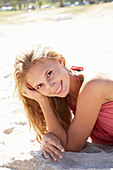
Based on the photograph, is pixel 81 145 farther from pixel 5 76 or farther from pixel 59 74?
pixel 5 76

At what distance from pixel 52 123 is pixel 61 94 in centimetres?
29

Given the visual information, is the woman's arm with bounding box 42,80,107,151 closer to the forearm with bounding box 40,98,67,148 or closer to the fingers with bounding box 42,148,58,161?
the forearm with bounding box 40,98,67,148

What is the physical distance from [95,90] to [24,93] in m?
0.63

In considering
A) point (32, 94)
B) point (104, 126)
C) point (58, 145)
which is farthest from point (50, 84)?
point (104, 126)

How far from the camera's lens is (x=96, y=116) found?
7.14 feet

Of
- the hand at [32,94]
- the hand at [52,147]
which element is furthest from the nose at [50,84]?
the hand at [52,147]

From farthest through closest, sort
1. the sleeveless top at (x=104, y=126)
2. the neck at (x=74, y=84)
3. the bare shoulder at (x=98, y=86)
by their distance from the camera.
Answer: the neck at (x=74, y=84) < the sleeveless top at (x=104, y=126) < the bare shoulder at (x=98, y=86)

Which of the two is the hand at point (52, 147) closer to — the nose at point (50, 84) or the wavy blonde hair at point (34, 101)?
the wavy blonde hair at point (34, 101)

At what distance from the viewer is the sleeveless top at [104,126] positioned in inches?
→ 88.0

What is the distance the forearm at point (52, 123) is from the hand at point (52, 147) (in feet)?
0.20

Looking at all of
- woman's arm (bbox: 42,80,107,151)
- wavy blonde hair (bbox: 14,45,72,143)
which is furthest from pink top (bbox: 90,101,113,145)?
wavy blonde hair (bbox: 14,45,72,143)

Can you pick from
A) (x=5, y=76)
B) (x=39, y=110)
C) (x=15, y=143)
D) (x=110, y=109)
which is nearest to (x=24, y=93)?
(x=39, y=110)

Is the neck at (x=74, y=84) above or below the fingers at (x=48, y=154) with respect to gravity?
above

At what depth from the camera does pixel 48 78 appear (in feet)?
7.08
